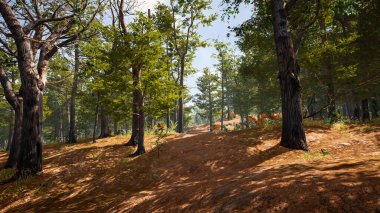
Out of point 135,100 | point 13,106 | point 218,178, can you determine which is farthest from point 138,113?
point 13,106

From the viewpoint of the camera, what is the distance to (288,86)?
8391mm

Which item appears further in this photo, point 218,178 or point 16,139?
point 16,139

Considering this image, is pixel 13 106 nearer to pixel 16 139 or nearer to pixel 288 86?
pixel 16 139

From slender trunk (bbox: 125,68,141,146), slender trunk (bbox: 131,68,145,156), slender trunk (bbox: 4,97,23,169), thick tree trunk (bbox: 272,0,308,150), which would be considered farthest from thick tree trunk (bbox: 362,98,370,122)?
slender trunk (bbox: 4,97,23,169)

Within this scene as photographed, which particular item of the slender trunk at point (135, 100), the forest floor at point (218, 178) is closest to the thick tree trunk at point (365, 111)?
the forest floor at point (218, 178)

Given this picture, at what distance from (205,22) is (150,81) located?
12924mm

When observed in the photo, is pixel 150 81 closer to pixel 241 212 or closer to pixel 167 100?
pixel 167 100

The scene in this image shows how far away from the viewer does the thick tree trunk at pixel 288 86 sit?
322 inches

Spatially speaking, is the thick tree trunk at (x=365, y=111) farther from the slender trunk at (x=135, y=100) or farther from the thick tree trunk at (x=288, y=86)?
the slender trunk at (x=135, y=100)

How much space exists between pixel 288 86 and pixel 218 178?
469 cm

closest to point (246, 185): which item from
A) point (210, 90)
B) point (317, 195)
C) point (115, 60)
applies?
point (317, 195)

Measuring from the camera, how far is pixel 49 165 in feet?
34.1

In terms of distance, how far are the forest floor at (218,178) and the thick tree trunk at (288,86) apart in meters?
0.67

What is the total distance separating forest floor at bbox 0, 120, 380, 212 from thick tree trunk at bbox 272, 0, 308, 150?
2.21 feet
